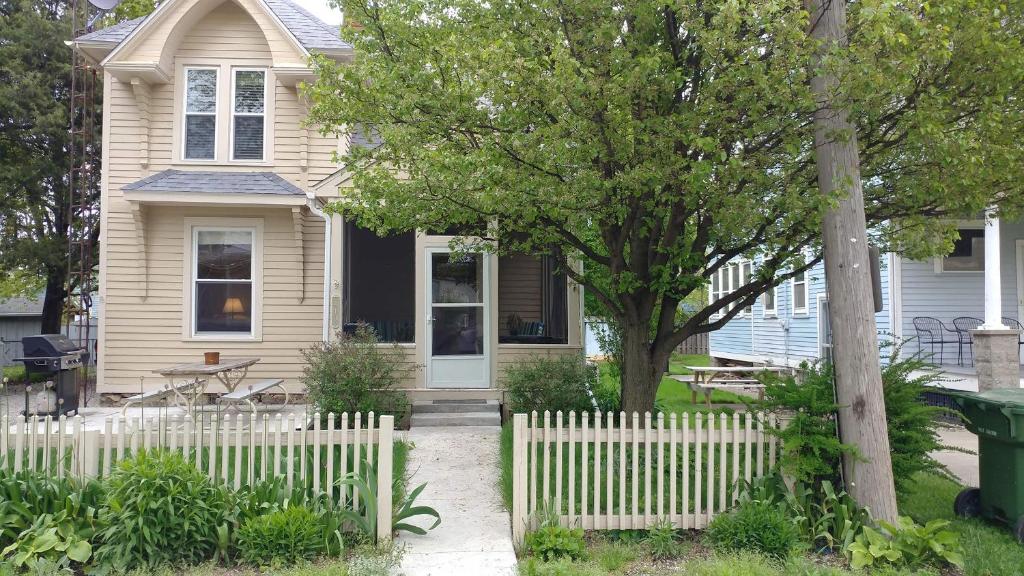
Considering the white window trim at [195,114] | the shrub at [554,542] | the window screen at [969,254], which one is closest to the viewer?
the shrub at [554,542]

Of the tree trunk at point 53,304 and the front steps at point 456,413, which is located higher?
the tree trunk at point 53,304

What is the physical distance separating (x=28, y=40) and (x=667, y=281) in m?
18.1

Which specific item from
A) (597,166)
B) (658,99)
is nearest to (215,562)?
(597,166)

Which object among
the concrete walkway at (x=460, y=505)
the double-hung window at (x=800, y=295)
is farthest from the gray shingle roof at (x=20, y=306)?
the double-hung window at (x=800, y=295)

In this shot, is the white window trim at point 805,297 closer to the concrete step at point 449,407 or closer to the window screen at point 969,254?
the window screen at point 969,254

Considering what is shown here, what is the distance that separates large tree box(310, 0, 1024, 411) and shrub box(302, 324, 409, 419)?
8.77 ft

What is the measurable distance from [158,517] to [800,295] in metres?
15.7

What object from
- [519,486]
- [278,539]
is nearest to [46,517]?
[278,539]

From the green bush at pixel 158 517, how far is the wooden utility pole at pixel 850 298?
15.9 ft

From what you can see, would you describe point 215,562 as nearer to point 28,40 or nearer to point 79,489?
point 79,489

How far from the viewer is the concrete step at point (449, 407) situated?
34.3 ft

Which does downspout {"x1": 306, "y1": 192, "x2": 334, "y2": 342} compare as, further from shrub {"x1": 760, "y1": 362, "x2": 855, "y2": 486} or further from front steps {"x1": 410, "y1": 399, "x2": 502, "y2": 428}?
shrub {"x1": 760, "y1": 362, "x2": 855, "y2": 486}

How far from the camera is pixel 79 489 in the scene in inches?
210

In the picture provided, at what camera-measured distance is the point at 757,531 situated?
5.44 m
